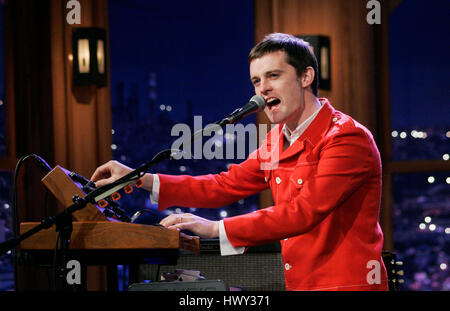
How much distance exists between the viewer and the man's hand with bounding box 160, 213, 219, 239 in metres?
1.71

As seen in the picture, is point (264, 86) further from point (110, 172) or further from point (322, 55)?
point (322, 55)

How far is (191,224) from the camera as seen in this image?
172cm

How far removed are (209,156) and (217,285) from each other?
215cm

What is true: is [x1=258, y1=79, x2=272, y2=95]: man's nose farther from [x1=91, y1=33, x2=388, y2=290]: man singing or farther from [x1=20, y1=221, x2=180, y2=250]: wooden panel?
[x1=20, y1=221, x2=180, y2=250]: wooden panel

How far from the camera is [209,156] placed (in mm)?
3971

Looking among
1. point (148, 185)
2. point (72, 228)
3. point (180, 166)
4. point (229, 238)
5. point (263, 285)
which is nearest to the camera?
point (72, 228)

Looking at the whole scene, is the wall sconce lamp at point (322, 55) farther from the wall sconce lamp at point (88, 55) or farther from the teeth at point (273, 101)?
the teeth at point (273, 101)

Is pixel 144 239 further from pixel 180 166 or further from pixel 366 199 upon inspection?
pixel 180 166

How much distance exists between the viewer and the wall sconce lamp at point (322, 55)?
13.0 feet

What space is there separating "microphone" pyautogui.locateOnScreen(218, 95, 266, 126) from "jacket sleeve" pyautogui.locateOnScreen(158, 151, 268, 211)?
0.60 meters

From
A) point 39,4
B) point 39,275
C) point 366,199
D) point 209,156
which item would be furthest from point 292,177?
point 39,4

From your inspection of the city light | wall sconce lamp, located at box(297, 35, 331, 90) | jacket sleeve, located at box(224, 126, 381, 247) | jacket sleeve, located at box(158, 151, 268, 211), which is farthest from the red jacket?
the city light

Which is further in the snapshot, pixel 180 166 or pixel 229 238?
pixel 180 166

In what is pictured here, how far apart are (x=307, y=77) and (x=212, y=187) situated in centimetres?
63
